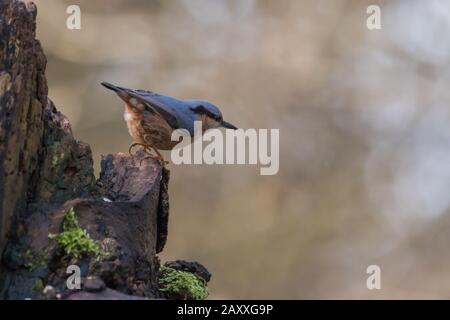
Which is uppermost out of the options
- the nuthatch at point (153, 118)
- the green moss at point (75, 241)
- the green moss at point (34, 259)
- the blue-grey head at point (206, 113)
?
the blue-grey head at point (206, 113)

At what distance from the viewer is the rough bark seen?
2715 millimetres

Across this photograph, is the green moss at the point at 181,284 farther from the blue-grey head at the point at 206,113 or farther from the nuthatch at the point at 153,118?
the blue-grey head at the point at 206,113

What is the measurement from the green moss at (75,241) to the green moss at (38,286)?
15 centimetres

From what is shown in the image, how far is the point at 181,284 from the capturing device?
3330 millimetres

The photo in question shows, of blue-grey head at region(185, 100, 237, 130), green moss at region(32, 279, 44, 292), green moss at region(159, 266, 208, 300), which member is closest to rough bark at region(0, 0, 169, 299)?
green moss at region(32, 279, 44, 292)

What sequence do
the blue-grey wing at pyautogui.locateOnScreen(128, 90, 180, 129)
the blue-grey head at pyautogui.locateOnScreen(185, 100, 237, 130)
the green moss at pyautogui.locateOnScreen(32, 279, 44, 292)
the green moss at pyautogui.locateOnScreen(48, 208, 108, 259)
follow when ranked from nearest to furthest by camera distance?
the green moss at pyautogui.locateOnScreen(32, 279, 44, 292), the green moss at pyautogui.locateOnScreen(48, 208, 108, 259), the blue-grey wing at pyautogui.locateOnScreen(128, 90, 180, 129), the blue-grey head at pyautogui.locateOnScreen(185, 100, 237, 130)

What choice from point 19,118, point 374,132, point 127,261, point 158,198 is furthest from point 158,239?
point 374,132

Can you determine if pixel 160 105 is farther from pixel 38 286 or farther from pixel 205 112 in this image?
pixel 38 286

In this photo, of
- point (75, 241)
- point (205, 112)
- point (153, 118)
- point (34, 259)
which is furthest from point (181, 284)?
point (205, 112)

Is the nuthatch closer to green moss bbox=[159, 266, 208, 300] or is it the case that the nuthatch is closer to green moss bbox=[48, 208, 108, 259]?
green moss bbox=[159, 266, 208, 300]

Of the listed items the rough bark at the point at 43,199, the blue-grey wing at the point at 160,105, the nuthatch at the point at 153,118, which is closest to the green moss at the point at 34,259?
the rough bark at the point at 43,199

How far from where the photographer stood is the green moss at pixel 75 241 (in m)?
2.77

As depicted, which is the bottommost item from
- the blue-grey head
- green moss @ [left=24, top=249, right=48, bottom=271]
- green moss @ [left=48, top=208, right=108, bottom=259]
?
green moss @ [left=24, top=249, right=48, bottom=271]

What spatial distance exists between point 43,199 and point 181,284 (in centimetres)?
76
